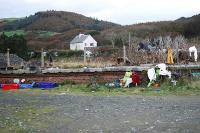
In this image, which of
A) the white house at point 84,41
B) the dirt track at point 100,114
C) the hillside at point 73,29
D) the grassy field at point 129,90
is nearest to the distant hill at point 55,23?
the hillside at point 73,29

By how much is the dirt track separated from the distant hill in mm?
100489

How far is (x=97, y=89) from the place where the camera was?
2342 cm

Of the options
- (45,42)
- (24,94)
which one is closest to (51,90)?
(24,94)

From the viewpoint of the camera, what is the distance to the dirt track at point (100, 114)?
12.8m

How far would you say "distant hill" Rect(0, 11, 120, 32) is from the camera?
123m

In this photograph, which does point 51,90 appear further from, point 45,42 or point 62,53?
point 45,42

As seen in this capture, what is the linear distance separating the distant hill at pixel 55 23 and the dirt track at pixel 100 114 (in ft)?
330

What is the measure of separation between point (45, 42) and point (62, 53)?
2737cm

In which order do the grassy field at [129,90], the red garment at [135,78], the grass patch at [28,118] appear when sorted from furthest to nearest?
the red garment at [135,78]
the grassy field at [129,90]
the grass patch at [28,118]

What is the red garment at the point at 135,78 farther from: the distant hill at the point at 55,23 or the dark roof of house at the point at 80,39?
the distant hill at the point at 55,23

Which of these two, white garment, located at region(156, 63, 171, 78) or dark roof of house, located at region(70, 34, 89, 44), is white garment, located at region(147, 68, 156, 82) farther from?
dark roof of house, located at region(70, 34, 89, 44)

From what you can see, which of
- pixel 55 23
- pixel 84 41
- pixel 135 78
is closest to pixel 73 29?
pixel 55 23

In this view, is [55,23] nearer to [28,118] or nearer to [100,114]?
[100,114]

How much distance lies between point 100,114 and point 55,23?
367 feet
